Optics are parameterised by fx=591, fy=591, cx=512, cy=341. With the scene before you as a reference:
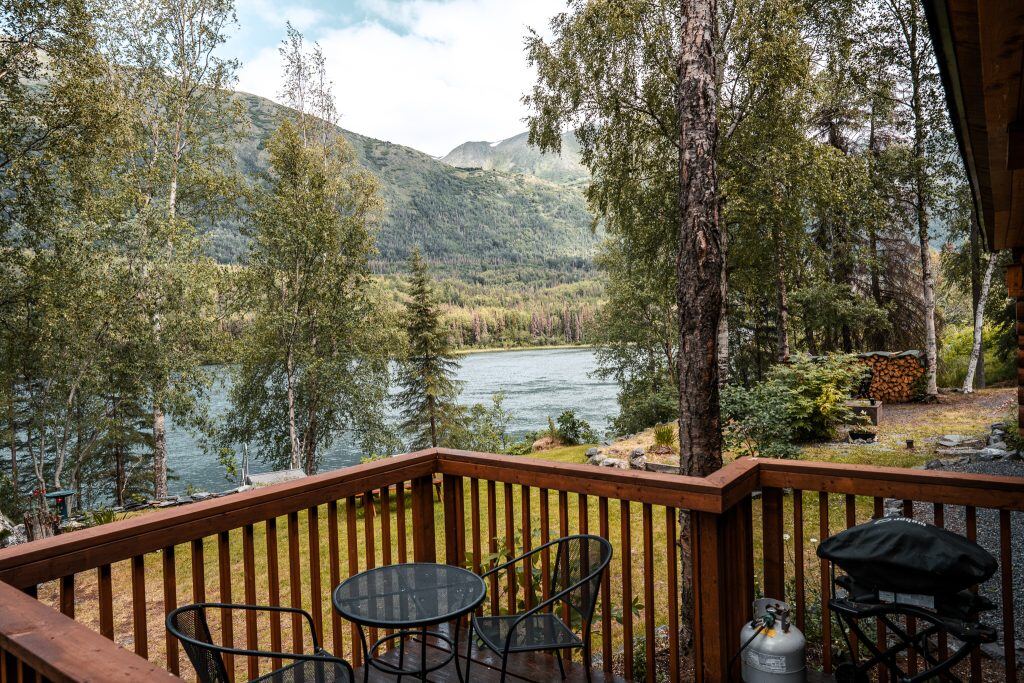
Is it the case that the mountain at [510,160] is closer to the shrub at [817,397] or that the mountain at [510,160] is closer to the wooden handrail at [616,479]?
the shrub at [817,397]

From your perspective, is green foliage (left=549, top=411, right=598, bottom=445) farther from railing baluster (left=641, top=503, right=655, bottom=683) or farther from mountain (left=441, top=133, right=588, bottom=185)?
mountain (left=441, top=133, right=588, bottom=185)

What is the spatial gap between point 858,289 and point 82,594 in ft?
49.3

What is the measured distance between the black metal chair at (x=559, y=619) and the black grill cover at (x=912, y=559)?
70 centimetres

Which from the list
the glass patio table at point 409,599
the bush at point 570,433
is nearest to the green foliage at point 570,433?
the bush at point 570,433

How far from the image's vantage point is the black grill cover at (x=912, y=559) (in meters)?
1.51

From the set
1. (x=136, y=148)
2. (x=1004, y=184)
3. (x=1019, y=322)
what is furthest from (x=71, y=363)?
(x=1019, y=322)

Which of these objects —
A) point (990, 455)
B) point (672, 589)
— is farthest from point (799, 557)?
point (990, 455)

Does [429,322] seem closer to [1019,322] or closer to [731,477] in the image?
[1019,322]

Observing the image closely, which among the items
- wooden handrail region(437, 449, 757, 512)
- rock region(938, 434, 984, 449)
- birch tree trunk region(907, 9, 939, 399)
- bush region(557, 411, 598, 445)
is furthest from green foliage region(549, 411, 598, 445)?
wooden handrail region(437, 449, 757, 512)

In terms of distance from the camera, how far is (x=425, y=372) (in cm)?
1720

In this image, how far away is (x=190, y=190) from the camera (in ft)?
43.1

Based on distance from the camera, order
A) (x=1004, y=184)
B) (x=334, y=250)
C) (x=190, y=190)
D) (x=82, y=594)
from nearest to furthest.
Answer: (x=1004, y=184), (x=82, y=594), (x=190, y=190), (x=334, y=250)

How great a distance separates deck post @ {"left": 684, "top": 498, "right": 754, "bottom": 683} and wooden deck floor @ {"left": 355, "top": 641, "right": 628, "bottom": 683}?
34 centimetres

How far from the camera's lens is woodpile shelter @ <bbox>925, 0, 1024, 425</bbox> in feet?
3.39
